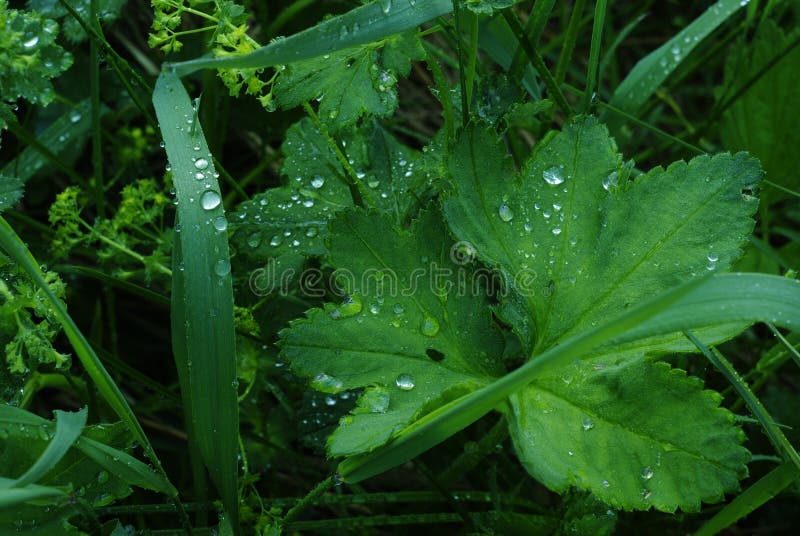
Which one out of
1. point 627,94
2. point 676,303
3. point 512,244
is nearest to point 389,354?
point 512,244

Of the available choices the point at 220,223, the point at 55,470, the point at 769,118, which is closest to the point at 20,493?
the point at 55,470

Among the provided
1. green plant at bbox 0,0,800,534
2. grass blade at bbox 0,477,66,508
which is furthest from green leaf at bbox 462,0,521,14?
grass blade at bbox 0,477,66,508

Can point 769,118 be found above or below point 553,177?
below

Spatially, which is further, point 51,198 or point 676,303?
point 51,198

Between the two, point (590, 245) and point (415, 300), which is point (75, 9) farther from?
point (590, 245)

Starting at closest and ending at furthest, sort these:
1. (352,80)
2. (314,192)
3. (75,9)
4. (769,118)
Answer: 1. (352,80)
2. (314,192)
3. (75,9)
4. (769,118)

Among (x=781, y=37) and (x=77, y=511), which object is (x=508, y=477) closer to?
(x=77, y=511)

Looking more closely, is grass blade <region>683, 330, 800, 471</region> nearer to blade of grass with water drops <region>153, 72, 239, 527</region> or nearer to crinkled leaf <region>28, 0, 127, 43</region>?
blade of grass with water drops <region>153, 72, 239, 527</region>
